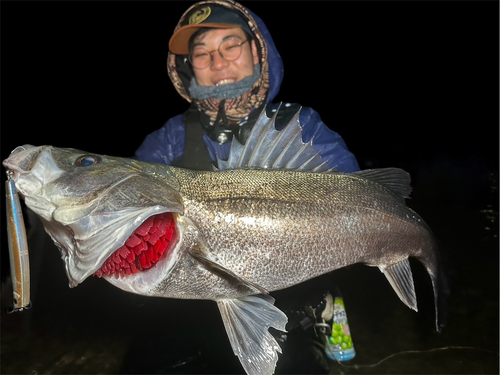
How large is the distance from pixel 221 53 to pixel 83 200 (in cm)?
181

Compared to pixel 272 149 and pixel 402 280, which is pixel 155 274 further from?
pixel 402 280

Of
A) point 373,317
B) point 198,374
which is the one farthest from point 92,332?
point 373,317

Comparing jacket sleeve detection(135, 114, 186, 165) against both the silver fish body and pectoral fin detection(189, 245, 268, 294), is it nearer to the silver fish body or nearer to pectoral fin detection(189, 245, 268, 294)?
the silver fish body

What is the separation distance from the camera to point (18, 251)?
1200 millimetres

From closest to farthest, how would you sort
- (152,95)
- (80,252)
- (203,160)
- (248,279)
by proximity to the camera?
1. (80,252)
2. (248,279)
3. (203,160)
4. (152,95)

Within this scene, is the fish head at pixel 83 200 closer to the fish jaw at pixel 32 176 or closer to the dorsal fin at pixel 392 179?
the fish jaw at pixel 32 176

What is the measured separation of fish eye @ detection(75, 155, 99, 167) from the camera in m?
1.29

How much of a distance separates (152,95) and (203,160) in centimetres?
3133

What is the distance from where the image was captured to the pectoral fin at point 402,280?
165cm

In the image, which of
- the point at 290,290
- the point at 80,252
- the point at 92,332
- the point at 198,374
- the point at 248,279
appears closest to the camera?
the point at 80,252

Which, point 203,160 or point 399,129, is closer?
point 203,160

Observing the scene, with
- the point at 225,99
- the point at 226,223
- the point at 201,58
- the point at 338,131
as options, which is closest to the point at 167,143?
the point at 225,99

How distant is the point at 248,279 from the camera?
4.67ft

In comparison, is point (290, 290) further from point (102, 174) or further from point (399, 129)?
point (399, 129)
